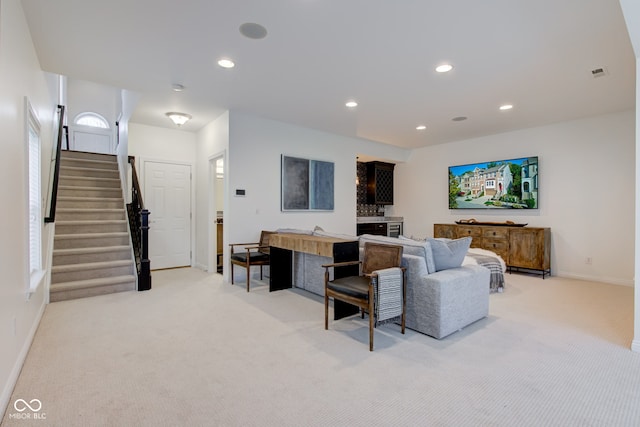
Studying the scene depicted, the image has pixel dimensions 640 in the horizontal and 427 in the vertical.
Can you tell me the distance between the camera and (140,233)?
4719 millimetres

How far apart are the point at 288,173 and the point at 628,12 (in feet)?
14.6

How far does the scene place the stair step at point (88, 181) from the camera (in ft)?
18.3

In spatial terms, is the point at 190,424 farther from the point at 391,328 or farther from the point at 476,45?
the point at 476,45

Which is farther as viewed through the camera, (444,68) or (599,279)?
(599,279)

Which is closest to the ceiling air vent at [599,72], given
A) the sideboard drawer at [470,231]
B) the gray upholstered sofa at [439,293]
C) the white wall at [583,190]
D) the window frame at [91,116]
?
the white wall at [583,190]

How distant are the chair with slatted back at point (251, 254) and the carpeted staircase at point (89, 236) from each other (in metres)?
1.44

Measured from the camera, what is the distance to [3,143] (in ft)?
6.49

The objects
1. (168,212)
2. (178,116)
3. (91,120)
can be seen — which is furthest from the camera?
(91,120)

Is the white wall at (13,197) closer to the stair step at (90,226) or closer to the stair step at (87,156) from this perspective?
the stair step at (90,226)

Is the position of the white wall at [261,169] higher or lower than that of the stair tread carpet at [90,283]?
higher

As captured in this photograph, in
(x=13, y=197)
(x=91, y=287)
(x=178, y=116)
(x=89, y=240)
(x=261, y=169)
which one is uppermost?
(x=178, y=116)

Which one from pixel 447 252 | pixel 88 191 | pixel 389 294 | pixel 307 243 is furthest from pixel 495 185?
pixel 88 191

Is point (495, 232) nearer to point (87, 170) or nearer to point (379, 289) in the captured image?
point (379, 289)

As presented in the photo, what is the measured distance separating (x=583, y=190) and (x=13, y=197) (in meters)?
7.24
